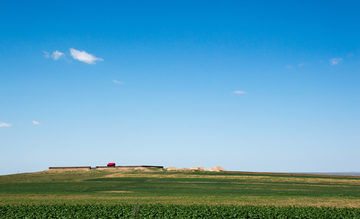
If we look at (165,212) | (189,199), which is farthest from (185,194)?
(165,212)

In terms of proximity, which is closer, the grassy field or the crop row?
the crop row

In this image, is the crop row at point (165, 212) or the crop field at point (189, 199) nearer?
the crop row at point (165, 212)

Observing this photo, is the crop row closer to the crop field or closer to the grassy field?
the crop field

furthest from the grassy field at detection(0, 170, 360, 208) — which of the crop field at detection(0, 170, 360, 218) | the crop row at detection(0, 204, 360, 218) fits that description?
the crop row at detection(0, 204, 360, 218)

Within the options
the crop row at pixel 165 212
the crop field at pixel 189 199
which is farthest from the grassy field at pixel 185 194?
the crop row at pixel 165 212

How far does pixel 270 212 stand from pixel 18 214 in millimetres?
20590

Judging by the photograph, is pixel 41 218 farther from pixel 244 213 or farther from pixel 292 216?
pixel 292 216

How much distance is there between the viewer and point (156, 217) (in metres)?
22.5

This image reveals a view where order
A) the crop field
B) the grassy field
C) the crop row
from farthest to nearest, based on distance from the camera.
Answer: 1. the grassy field
2. the crop field
3. the crop row

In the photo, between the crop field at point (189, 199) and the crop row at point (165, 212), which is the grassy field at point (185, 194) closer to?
the crop field at point (189, 199)

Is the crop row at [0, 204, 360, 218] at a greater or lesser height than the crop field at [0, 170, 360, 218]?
greater

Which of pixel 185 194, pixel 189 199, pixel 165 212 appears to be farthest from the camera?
pixel 185 194

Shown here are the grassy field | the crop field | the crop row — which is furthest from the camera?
the grassy field

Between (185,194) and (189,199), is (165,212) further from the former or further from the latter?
(185,194)
